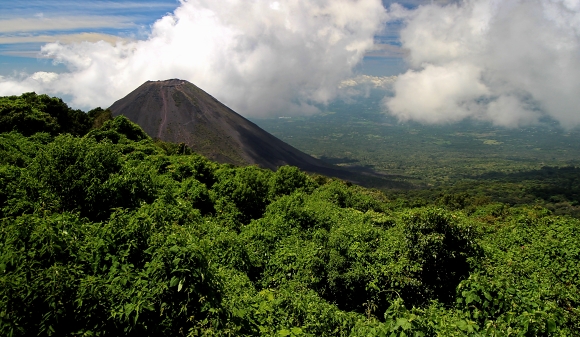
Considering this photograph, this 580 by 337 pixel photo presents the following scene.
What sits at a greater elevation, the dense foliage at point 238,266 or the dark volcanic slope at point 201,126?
the dark volcanic slope at point 201,126

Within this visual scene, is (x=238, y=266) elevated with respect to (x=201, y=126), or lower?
lower

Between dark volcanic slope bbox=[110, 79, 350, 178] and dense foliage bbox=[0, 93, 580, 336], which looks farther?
dark volcanic slope bbox=[110, 79, 350, 178]

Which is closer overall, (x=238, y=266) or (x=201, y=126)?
(x=238, y=266)

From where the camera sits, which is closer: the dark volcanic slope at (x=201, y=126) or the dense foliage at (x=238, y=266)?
the dense foliage at (x=238, y=266)

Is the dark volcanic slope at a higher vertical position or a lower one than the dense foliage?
higher
